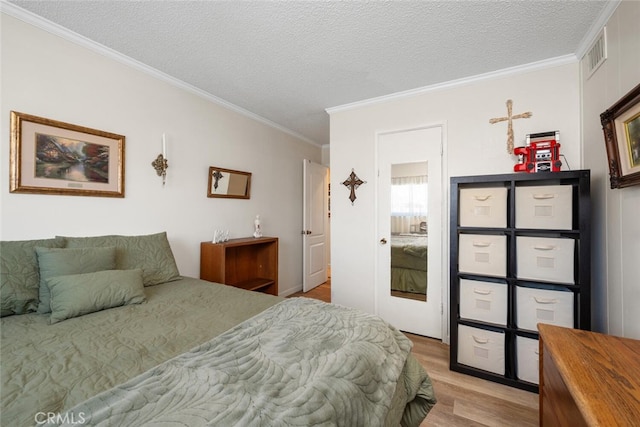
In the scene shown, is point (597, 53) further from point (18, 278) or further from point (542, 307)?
Result: point (18, 278)

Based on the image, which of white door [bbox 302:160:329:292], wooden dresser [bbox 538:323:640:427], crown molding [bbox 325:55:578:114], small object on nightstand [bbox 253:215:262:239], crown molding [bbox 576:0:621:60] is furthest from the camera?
white door [bbox 302:160:329:292]

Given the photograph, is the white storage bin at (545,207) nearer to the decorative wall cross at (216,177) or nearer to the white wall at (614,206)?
the white wall at (614,206)

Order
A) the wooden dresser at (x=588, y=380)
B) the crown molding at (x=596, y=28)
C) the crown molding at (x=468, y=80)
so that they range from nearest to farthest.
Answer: the wooden dresser at (x=588, y=380) < the crown molding at (x=596, y=28) < the crown molding at (x=468, y=80)

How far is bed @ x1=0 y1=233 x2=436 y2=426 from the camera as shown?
683 mm

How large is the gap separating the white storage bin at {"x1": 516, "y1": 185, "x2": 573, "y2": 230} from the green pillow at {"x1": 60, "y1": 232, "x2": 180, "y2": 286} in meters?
2.72

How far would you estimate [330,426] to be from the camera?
70 centimetres

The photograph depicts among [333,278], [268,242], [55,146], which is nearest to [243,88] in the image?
[55,146]

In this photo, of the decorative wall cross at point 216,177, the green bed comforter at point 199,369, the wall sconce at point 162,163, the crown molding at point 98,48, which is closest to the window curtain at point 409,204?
the green bed comforter at point 199,369

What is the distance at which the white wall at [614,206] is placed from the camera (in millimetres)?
1355

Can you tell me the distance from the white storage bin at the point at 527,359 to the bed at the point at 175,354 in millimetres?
1045

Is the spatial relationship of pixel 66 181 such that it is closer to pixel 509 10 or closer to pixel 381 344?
pixel 381 344

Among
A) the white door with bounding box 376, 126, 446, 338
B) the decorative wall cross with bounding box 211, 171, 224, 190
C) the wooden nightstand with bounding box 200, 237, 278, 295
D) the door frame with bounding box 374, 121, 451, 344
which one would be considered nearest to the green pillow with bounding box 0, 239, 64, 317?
the wooden nightstand with bounding box 200, 237, 278, 295

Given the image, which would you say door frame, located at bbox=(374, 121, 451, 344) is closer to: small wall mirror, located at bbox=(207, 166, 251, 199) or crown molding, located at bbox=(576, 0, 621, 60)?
crown molding, located at bbox=(576, 0, 621, 60)

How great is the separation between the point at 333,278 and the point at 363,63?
2330 millimetres
